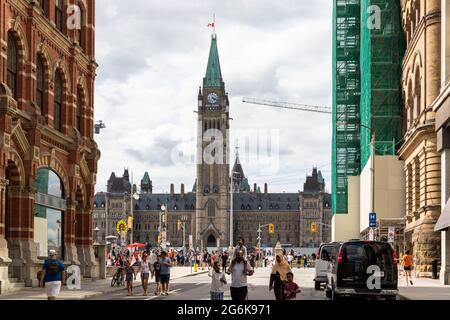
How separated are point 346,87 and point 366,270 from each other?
6495 centimetres

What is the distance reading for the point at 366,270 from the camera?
26703 mm

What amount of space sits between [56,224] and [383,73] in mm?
30757

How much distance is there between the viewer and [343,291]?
1055 inches

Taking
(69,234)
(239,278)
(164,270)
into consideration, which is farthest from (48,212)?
(239,278)

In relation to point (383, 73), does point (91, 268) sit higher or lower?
lower

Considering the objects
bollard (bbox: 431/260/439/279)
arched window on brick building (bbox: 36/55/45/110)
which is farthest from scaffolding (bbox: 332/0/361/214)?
arched window on brick building (bbox: 36/55/45/110)

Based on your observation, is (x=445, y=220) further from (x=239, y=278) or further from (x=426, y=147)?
(x=239, y=278)

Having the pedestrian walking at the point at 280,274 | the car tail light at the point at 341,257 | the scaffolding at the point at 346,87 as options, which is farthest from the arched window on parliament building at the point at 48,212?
the scaffolding at the point at 346,87

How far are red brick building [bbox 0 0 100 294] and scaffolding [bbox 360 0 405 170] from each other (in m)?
23.7

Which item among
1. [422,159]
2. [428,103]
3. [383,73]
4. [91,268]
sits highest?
[383,73]

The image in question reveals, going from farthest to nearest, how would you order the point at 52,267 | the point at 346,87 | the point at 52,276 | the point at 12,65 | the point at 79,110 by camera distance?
the point at 346,87
the point at 79,110
the point at 12,65
the point at 52,276
the point at 52,267

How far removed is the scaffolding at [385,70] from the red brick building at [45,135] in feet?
77.8
